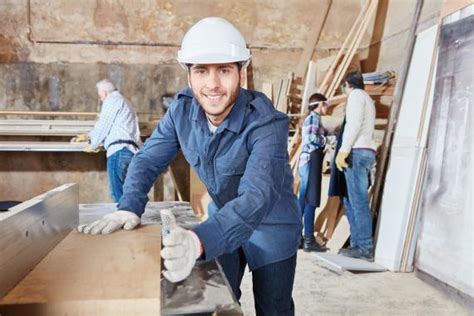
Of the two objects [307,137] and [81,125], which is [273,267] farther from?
[81,125]

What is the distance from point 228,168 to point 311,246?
3372 millimetres

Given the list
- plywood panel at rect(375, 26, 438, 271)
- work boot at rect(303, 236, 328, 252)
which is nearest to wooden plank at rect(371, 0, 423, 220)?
plywood panel at rect(375, 26, 438, 271)

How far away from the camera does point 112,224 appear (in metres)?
1.49

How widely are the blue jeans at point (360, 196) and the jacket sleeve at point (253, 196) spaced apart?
2.87m

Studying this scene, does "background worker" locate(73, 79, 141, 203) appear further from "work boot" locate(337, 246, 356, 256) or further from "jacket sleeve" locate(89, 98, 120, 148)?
"work boot" locate(337, 246, 356, 256)

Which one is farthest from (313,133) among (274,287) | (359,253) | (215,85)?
(215,85)

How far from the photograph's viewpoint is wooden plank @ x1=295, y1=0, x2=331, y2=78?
6.57 metres

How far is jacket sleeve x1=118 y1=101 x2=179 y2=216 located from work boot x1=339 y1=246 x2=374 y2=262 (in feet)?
9.63

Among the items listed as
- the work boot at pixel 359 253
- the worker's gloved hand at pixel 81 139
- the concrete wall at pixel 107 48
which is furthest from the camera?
the concrete wall at pixel 107 48

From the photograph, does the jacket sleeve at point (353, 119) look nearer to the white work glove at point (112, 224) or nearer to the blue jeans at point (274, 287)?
the blue jeans at point (274, 287)

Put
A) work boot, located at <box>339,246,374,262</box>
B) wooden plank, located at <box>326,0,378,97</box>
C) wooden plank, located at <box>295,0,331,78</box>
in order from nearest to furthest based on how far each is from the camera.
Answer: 1. work boot, located at <box>339,246,374,262</box>
2. wooden plank, located at <box>326,0,378,97</box>
3. wooden plank, located at <box>295,0,331,78</box>

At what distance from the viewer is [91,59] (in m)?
6.37

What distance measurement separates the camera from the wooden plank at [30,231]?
93 centimetres

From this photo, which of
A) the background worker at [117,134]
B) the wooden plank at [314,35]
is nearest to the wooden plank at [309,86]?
the wooden plank at [314,35]
